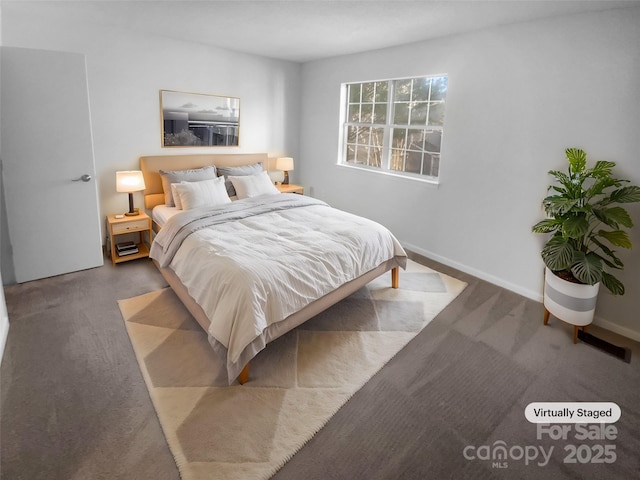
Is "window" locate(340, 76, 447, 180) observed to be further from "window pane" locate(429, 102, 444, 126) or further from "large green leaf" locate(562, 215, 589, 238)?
"large green leaf" locate(562, 215, 589, 238)

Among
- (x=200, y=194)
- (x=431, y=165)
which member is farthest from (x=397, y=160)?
(x=200, y=194)

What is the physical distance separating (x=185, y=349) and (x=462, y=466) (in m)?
1.82

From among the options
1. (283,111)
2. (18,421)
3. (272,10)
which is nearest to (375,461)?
(18,421)

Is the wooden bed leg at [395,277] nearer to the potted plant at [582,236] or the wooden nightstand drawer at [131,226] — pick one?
the potted plant at [582,236]

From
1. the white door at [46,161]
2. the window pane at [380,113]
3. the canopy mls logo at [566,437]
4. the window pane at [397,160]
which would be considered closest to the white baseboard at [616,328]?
the canopy mls logo at [566,437]

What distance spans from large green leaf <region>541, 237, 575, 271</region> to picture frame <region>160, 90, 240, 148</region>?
3.91 meters

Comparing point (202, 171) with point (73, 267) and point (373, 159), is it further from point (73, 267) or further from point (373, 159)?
point (373, 159)

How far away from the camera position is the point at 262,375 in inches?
89.1

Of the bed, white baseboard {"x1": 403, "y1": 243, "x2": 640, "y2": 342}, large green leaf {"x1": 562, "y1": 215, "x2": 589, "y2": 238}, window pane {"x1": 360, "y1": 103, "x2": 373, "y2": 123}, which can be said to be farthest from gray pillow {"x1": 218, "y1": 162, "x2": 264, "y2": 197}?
large green leaf {"x1": 562, "y1": 215, "x2": 589, "y2": 238}

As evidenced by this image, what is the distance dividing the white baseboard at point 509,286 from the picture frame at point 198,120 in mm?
2781

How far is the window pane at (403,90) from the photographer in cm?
426

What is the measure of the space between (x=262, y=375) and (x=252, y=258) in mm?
763

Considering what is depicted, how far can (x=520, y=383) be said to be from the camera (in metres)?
2.27

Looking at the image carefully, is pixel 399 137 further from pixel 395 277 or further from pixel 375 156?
pixel 395 277
